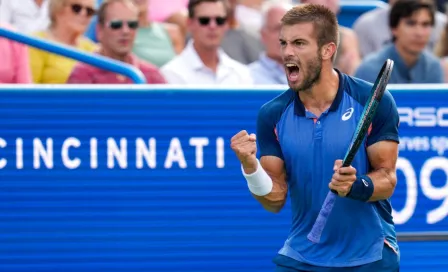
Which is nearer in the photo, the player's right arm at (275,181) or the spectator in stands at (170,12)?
the player's right arm at (275,181)

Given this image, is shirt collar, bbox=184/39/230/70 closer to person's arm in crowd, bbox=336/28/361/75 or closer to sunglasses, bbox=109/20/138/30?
sunglasses, bbox=109/20/138/30

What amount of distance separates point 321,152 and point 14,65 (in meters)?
3.05

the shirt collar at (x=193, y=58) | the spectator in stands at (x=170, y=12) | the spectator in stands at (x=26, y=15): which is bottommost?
the shirt collar at (x=193, y=58)

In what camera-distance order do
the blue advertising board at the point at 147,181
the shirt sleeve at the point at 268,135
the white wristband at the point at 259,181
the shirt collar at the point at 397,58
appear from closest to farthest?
1. the white wristband at the point at 259,181
2. the shirt sleeve at the point at 268,135
3. the blue advertising board at the point at 147,181
4. the shirt collar at the point at 397,58

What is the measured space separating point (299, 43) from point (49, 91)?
245 centimetres

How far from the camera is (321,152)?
536 centimetres

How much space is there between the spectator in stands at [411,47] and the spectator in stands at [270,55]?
654 mm

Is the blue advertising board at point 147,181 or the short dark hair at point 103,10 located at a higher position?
the short dark hair at point 103,10

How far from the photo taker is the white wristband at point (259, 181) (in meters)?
5.22

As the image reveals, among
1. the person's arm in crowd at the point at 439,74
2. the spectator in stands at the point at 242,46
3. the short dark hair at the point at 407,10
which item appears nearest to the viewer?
the person's arm in crowd at the point at 439,74

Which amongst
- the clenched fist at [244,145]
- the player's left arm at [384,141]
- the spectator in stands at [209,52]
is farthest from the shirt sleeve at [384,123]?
the spectator in stands at [209,52]

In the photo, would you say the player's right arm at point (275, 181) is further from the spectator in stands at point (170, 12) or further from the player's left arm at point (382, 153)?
the spectator in stands at point (170, 12)

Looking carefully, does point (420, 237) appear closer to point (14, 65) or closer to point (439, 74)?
point (439, 74)

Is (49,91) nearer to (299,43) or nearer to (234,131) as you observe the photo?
(234,131)
